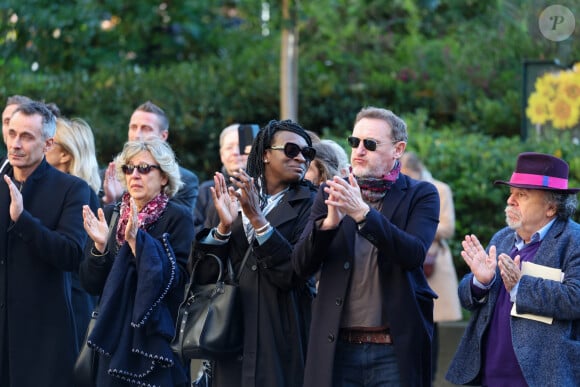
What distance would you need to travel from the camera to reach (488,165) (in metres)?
10.6

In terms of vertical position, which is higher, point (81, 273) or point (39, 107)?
point (39, 107)

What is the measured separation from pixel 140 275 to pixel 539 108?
22.0ft

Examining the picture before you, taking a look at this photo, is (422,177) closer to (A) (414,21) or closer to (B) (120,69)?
(B) (120,69)

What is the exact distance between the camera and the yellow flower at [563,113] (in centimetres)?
1180

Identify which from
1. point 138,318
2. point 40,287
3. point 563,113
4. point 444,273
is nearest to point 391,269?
point 138,318

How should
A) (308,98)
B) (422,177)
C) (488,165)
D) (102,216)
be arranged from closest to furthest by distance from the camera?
(102,216) < (422,177) < (488,165) < (308,98)

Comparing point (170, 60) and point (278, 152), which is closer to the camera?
point (278, 152)

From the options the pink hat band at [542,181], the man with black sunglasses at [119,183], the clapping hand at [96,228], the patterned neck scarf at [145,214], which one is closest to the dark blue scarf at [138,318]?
the clapping hand at [96,228]

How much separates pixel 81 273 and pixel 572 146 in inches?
229

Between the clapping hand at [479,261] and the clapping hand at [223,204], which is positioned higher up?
the clapping hand at [223,204]

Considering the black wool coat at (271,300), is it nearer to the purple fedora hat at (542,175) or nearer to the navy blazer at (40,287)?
the purple fedora hat at (542,175)

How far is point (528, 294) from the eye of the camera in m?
5.53

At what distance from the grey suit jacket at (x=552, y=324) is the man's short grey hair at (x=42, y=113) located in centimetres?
314

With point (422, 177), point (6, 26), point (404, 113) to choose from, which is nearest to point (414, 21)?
point (404, 113)
